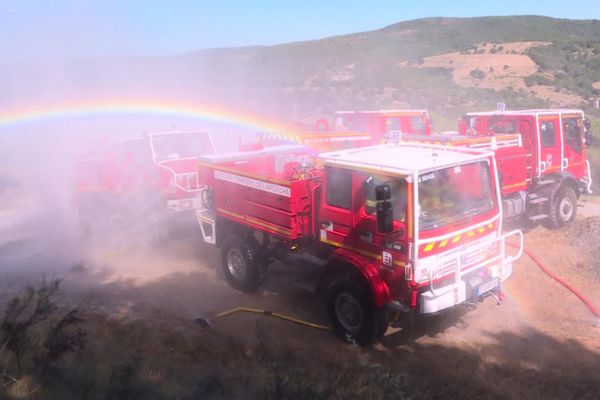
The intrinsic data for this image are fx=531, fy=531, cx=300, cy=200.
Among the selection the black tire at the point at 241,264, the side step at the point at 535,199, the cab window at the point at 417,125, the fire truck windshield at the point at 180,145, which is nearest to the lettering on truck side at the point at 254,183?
the black tire at the point at 241,264

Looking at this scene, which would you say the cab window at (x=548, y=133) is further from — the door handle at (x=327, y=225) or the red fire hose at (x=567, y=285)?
the door handle at (x=327, y=225)

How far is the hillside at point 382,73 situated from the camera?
29562 mm

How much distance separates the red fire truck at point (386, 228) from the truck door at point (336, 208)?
12 mm

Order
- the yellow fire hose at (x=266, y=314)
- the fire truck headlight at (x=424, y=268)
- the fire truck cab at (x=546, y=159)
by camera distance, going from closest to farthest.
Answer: the fire truck headlight at (x=424, y=268) < the yellow fire hose at (x=266, y=314) < the fire truck cab at (x=546, y=159)

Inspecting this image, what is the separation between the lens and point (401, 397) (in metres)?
3.53

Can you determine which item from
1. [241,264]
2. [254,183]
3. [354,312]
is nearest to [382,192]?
[354,312]

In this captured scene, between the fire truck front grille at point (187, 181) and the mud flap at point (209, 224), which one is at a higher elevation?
the fire truck front grille at point (187, 181)

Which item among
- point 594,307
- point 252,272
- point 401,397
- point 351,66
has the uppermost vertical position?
point 351,66

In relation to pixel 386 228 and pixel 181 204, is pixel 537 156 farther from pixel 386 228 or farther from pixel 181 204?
pixel 181 204

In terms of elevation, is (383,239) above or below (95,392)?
above

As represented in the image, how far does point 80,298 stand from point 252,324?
2.95 metres

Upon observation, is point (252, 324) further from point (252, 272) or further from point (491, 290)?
point (491, 290)

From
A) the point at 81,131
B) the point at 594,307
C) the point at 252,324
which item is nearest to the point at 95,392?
the point at 252,324

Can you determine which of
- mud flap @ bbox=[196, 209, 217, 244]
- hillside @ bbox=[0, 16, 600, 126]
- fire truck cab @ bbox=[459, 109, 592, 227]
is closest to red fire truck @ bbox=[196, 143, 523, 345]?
mud flap @ bbox=[196, 209, 217, 244]
